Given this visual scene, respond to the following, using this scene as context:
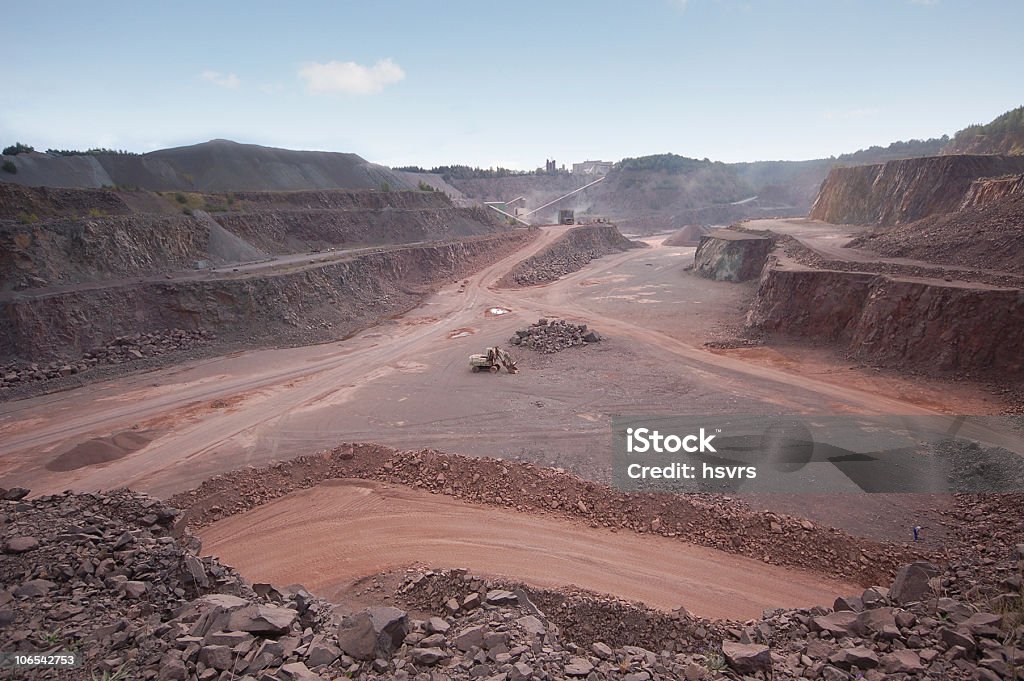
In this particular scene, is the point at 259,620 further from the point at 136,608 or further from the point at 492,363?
the point at 492,363

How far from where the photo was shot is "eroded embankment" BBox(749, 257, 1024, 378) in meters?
16.8

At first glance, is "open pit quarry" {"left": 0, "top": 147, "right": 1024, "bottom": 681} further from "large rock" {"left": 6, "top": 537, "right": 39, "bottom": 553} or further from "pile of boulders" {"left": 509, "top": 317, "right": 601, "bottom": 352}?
"pile of boulders" {"left": 509, "top": 317, "right": 601, "bottom": 352}

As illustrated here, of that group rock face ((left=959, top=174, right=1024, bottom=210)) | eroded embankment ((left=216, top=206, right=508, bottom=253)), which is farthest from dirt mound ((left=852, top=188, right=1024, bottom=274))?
eroded embankment ((left=216, top=206, right=508, bottom=253))

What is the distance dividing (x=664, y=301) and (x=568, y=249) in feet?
63.4

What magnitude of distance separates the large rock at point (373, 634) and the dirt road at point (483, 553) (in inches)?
130

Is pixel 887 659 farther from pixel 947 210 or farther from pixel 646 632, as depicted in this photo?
pixel 947 210

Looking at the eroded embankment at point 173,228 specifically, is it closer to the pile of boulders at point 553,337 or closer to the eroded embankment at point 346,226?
the eroded embankment at point 346,226

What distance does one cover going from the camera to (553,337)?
23.6 metres

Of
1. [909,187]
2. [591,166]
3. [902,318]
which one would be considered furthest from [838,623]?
[591,166]

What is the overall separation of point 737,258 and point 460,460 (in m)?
29.4

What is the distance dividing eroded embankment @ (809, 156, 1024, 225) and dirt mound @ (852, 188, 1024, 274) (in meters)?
8.41

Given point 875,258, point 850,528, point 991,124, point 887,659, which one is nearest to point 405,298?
point 875,258

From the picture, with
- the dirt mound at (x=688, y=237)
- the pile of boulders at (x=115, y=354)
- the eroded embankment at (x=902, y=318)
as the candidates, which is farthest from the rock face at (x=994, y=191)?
the pile of boulders at (x=115, y=354)

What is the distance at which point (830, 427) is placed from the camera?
47.8 feet
